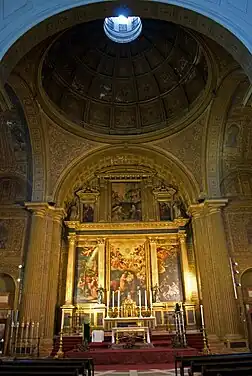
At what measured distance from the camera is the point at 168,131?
16422 mm

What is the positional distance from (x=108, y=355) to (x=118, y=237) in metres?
8.06

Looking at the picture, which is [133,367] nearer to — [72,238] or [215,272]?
[215,272]

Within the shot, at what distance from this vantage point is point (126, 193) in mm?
19219

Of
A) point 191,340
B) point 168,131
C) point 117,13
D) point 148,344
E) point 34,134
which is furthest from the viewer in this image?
point 168,131

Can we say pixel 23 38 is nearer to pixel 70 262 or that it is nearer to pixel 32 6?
pixel 32 6

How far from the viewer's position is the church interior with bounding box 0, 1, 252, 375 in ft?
42.7

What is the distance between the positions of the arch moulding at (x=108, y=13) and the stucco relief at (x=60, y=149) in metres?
7.54

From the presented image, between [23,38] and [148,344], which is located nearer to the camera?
[23,38]

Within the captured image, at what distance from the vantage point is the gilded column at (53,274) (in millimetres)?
13023

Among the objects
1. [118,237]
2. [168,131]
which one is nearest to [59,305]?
[118,237]

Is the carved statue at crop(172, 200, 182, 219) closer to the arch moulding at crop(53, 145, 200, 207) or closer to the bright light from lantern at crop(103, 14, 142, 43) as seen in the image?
the arch moulding at crop(53, 145, 200, 207)

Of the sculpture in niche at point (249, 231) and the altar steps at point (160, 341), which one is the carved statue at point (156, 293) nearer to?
the altar steps at point (160, 341)

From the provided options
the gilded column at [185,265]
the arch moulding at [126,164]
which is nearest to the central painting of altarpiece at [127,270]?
the gilded column at [185,265]

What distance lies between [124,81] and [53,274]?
10732 mm
